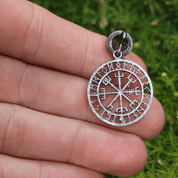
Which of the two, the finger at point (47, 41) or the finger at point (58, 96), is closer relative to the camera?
the finger at point (47, 41)

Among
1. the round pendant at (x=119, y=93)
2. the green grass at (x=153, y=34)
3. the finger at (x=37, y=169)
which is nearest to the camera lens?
the finger at (x=37, y=169)

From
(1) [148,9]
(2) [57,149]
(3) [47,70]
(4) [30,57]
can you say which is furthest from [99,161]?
(1) [148,9]

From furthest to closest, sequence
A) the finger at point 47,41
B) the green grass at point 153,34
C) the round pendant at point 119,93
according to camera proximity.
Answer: the green grass at point 153,34 < the round pendant at point 119,93 < the finger at point 47,41

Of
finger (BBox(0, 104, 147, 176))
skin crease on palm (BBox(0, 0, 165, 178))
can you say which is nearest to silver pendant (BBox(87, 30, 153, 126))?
skin crease on palm (BBox(0, 0, 165, 178))

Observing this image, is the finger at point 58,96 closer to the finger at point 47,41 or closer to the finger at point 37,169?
the finger at point 47,41

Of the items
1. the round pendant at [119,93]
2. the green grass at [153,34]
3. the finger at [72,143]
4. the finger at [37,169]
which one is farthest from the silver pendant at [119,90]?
the finger at [37,169]

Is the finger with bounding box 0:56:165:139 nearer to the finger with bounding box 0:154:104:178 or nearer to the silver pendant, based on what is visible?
the silver pendant

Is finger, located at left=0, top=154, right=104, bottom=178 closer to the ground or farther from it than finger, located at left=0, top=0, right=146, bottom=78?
closer to the ground
